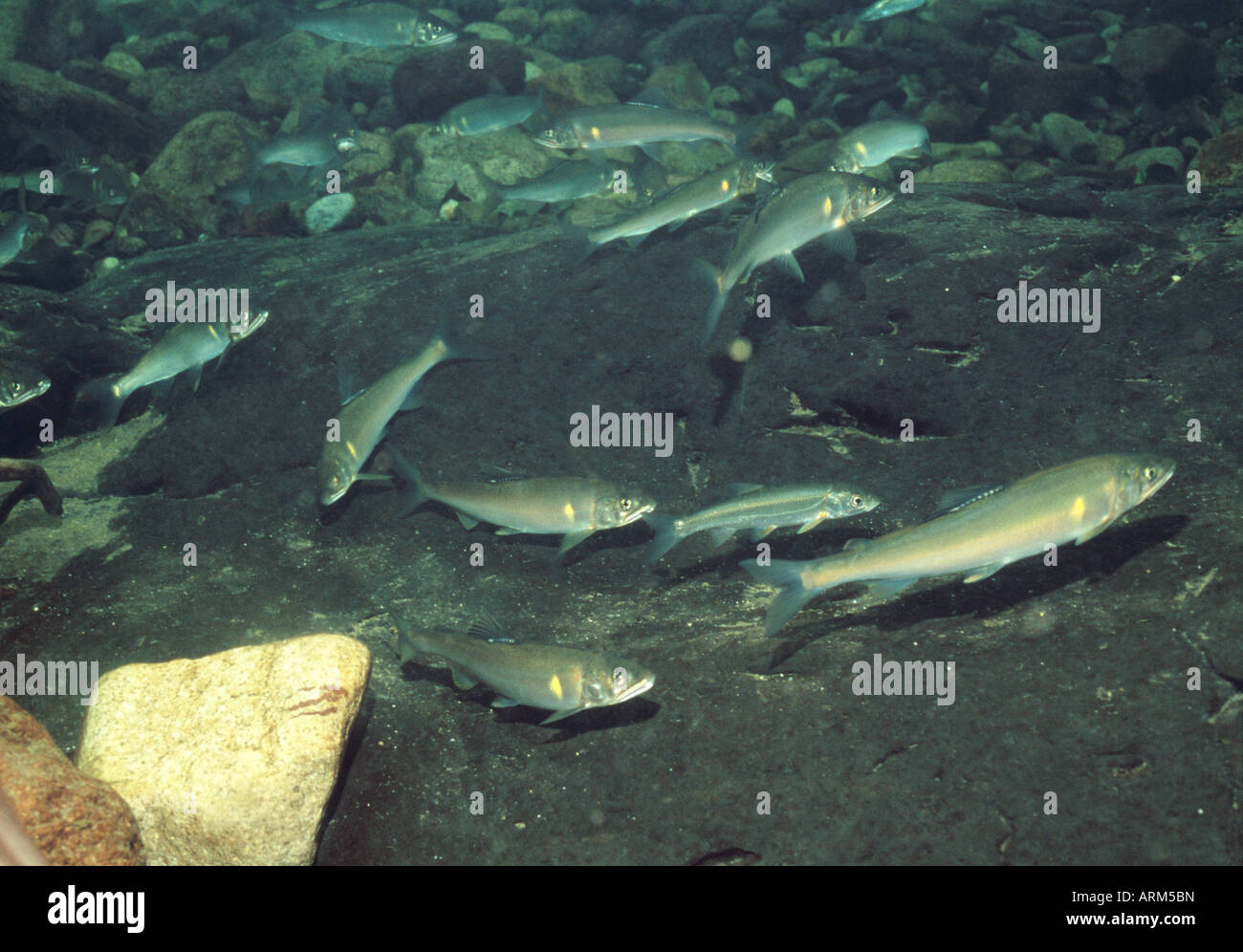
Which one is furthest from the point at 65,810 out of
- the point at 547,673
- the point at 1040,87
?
the point at 1040,87

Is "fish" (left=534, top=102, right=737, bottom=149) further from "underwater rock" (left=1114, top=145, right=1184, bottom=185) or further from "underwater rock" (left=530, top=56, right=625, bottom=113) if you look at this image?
"underwater rock" (left=530, top=56, right=625, bottom=113)

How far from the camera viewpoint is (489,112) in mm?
9828

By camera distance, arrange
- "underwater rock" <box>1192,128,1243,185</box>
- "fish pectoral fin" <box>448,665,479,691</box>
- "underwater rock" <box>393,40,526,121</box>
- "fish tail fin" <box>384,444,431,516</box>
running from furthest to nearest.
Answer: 1. "underwater rock" <box>393,40,526,121</box>
2. "underwater rock" <box>1192,128,1243,185</box>
3. "fish tail fin" <box>384,444,431,516</box>
4. "fish pectoral fin" <box>448,665,479,691</box>

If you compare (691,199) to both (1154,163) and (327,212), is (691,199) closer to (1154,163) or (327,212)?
(327,212)

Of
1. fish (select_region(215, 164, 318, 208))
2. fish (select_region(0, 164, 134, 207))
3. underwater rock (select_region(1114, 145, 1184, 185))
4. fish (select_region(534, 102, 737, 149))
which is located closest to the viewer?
fish (select_region(534, 102, 737, 149))

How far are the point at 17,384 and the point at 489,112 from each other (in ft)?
21.8

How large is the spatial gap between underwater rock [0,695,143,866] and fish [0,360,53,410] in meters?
3.65

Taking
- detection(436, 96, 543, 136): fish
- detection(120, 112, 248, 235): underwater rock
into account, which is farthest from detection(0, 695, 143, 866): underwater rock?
detection(120, 112, 248, 235): underwater rock

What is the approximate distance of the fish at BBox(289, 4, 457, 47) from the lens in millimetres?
10703

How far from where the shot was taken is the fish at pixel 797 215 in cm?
490

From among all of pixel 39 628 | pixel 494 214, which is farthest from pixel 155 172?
pixel 39 628

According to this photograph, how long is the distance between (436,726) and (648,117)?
6.10m

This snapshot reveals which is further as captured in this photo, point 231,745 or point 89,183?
point 89,183
